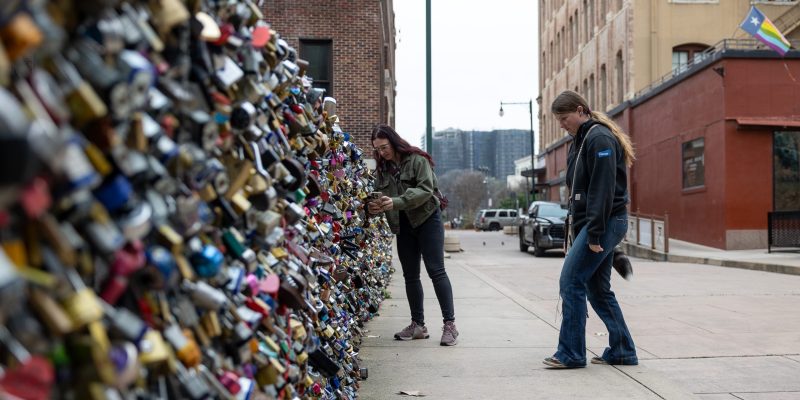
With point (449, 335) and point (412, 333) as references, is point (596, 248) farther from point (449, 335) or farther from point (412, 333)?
point (412, 333)

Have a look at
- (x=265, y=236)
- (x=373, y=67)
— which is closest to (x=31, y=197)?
(x=265, y=236)

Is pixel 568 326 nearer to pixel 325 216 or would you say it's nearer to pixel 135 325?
pixel 325 216

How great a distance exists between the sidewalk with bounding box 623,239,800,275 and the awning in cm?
388

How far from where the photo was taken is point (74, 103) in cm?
113

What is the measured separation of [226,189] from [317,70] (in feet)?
66.5

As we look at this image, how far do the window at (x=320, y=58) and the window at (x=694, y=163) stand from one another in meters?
12.9

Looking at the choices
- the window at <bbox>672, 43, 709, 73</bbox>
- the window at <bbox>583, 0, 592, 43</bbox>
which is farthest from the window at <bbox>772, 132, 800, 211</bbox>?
the window at <bbox>583, 0, 592, 43</bbox>

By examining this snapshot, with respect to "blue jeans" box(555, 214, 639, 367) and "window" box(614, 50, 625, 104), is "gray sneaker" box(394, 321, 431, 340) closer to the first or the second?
"blue jeans" box(555, 214, 639, 367)

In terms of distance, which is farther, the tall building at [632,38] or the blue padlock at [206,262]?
the tall building at [632,38]

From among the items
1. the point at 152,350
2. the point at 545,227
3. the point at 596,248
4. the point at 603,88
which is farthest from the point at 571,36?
the point at 152,350

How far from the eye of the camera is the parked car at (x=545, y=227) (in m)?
22.8

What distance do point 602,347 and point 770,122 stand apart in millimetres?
19729

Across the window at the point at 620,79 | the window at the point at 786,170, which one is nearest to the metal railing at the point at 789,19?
the window at the point at 786,170

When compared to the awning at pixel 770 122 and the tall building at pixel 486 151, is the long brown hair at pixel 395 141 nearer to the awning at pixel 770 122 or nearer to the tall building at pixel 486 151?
the awning at pixel 770 122
